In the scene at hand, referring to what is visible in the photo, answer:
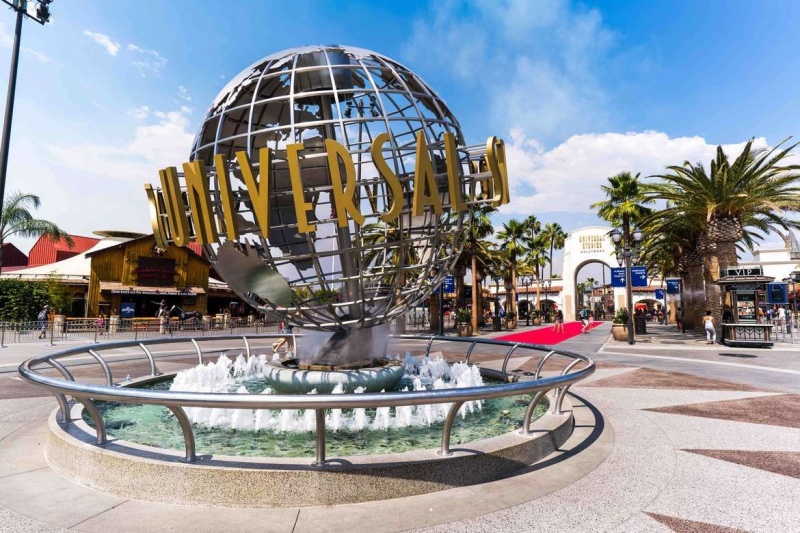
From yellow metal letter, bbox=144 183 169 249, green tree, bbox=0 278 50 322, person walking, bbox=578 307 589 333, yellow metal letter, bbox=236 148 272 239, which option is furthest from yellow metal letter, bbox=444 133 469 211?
green tree, bbox=0 278 50 322

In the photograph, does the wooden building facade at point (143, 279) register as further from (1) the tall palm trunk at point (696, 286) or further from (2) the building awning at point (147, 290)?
(1) the tall palm trunk at point (696, 286)

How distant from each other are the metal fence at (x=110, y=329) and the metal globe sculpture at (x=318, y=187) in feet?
55.1

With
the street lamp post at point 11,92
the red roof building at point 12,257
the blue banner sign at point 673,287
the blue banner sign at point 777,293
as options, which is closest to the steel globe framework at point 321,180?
the street lamp post at point 11,92

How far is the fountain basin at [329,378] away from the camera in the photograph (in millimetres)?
6473

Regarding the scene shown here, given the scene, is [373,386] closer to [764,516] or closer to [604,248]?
[764,516]

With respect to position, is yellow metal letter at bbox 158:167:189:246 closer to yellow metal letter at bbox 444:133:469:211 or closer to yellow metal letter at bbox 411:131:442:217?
yellow metal letter at bbox 411:131:442:217

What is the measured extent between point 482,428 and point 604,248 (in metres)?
48.8

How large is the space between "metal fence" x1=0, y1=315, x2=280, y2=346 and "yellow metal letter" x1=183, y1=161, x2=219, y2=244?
57.1ft

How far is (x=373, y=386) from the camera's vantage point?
6.66m

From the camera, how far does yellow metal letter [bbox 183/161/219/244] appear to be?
539 cm

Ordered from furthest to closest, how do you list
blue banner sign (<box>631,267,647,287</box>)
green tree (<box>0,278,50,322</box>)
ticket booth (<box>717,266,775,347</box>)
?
green tree (<box>0,278,50,322</box>) → blue banner sign (<box>631,267,647,287</box>) → ticket booth (<box>717,266,775,347</box>)

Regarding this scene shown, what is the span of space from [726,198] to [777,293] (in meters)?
5.28

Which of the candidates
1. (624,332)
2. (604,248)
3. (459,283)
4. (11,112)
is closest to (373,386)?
(11,112)

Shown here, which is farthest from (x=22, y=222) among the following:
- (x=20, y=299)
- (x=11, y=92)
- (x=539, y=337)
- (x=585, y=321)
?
(x=585, y=321)
